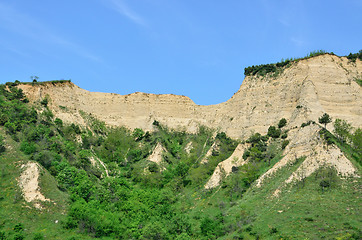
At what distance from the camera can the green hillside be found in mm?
54188

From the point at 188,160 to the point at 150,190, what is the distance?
43.4 feet

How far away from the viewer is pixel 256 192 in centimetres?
6406

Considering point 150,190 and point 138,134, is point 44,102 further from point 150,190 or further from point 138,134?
point 150,190

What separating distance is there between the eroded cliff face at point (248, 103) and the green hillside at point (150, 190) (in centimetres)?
491

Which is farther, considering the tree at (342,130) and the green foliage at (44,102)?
the green foliage at (44,102)

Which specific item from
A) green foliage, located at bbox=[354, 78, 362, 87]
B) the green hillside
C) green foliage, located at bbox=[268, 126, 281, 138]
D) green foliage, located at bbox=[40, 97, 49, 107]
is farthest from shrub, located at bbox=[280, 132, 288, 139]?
green foliage, located at bbox=[40, 97, 49, 107]

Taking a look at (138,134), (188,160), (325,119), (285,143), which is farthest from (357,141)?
(138,134)

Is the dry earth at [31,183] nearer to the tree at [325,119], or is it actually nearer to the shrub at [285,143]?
the shrub at [285,143]

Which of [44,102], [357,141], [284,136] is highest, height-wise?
[44,102]

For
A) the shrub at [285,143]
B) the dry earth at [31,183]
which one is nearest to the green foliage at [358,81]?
the shrub at [285,143]

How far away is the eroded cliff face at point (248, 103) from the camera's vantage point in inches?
3260

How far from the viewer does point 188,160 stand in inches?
3445

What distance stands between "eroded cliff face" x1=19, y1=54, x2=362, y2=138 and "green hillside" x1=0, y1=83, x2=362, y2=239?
16.1 ft

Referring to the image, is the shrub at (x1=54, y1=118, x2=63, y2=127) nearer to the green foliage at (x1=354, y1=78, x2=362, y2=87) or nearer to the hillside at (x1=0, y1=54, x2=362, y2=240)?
the hillside at (x1=0, y1=54, x2=362, y2=240)
